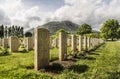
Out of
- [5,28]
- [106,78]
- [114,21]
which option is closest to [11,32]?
[5,28]

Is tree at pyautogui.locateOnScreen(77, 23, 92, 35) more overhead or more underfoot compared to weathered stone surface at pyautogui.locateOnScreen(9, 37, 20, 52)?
more overhead

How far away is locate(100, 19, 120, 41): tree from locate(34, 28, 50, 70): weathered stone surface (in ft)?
293

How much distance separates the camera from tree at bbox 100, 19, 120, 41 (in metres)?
101

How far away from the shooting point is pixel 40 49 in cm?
1351

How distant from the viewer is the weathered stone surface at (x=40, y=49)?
43.4 feet

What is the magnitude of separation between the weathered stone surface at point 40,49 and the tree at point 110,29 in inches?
3516

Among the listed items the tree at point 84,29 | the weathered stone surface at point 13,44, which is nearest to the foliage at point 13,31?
the tree at point 84,29

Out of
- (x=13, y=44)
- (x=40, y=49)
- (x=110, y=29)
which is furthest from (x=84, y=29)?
(x=40, y=49)

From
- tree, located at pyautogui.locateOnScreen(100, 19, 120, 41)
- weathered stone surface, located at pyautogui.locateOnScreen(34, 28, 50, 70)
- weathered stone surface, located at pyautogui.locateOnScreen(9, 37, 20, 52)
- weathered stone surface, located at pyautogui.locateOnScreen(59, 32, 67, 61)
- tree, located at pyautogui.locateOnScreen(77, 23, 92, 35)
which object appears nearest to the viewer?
weathered stone surface, located at pyautogui.locateOnScreen(34, 28, 50, 70)

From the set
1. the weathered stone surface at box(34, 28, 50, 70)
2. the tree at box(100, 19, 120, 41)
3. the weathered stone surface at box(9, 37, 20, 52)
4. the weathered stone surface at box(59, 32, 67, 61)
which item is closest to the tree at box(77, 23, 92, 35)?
the tree at box(100, 19, 120, 41)

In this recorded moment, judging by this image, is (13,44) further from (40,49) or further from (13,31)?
(13,31)

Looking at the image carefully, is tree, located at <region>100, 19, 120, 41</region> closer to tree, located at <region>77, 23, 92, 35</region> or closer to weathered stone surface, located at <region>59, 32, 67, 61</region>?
tree, located at <region>77, 23, 92, 35</region>

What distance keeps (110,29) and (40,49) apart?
303 feet

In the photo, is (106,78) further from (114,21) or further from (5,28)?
(5,28)
